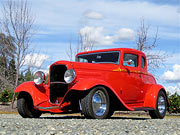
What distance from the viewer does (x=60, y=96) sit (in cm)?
747

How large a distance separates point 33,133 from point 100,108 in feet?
10.00

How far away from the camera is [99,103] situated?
6805 mm

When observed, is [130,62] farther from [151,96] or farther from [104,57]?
[151,96]

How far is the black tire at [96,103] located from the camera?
647 cm

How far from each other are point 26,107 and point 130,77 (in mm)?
3071

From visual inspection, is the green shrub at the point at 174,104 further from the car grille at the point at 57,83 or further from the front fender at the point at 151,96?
the car grille at the point at 57,83

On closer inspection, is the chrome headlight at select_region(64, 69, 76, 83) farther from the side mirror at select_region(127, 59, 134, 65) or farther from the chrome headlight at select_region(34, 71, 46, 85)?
the side mirror at select_region(127, 59, 134, 65)

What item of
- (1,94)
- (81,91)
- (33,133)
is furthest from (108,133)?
(1,94)

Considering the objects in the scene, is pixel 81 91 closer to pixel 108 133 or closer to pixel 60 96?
pixel 60 96

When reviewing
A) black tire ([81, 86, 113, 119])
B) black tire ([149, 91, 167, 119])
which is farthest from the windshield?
black tire ([149, 91, 167, 119])

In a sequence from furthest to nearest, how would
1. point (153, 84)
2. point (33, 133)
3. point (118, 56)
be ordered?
point (153, 84), point (118, 56), point (33, 133)

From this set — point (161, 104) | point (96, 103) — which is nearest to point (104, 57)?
point (96, 103)

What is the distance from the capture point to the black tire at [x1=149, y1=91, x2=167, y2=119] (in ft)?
29.5

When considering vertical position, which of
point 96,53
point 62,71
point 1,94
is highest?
point 96,53
